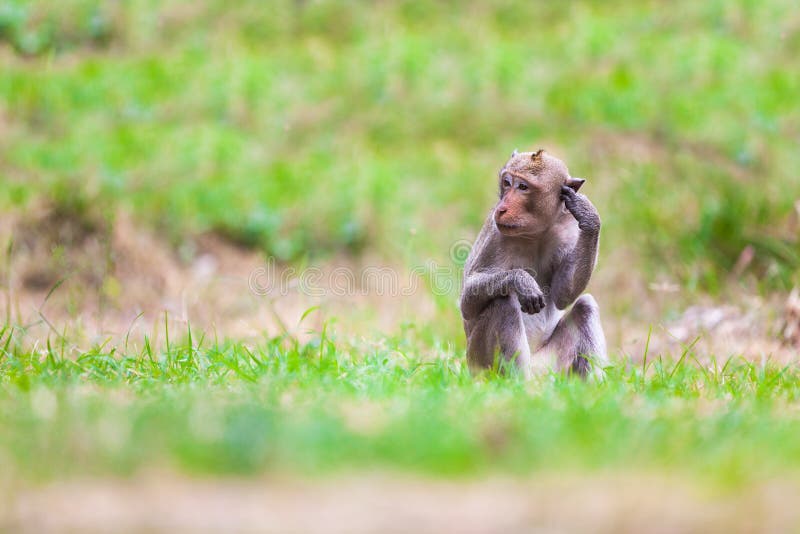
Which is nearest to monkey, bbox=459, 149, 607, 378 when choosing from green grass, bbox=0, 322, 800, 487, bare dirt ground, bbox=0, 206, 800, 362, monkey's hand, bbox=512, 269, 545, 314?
monkey's hand, bbox=512, 269, 545, 314

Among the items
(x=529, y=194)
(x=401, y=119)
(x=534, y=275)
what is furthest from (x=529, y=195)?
(x=401, y=119)

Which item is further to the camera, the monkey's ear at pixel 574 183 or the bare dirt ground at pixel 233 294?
the bare dirt ground at pixel 233 294

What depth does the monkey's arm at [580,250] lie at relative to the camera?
535 centimetres

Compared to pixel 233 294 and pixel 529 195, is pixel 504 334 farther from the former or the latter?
pixel 233 294

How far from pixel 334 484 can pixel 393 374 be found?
2247 millimetres

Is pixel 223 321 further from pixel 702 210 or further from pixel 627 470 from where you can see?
pixel 627 470

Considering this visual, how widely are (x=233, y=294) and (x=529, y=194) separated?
19.8 ft

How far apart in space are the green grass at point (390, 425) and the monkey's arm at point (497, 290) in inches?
15.8

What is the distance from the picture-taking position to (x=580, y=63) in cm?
1504

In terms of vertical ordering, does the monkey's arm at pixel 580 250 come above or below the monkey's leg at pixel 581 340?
above

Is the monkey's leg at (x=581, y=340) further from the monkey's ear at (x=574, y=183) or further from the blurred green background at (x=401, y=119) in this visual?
the blurred green background at (x=401, y=119)

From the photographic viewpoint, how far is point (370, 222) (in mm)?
12211

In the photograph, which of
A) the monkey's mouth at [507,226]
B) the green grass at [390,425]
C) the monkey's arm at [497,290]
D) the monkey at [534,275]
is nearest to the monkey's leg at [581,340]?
the monkey at [534,275]

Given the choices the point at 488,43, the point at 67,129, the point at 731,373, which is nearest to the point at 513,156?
the point at 731,373
